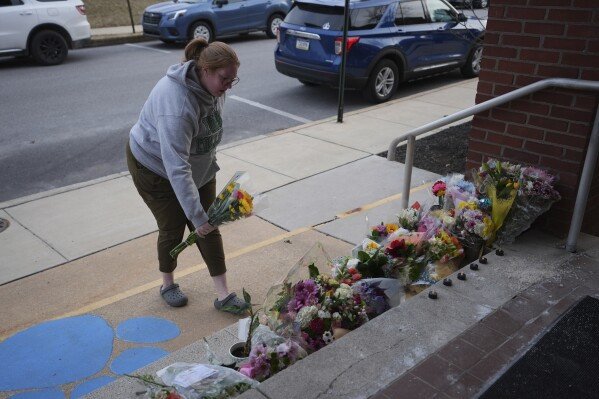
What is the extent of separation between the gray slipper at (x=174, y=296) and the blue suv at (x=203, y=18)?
36.8ft

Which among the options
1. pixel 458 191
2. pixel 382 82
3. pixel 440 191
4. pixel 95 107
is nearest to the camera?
pixel 458 191

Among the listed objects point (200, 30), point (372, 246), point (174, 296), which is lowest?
point (174, 296)

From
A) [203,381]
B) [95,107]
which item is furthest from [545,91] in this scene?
[95,107]

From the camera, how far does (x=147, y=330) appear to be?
12.3ft

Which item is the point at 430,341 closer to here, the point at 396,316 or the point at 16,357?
the point at 396,316

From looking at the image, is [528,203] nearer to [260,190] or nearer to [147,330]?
[147,330]

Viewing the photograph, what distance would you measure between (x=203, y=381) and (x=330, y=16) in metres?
8.00

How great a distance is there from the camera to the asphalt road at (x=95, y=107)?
699 cm

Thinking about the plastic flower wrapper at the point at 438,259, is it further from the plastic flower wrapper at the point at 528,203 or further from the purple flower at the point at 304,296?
the purple flower at the point at 304,296

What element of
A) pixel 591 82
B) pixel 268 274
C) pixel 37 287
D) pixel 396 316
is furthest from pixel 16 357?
pixel 591 82

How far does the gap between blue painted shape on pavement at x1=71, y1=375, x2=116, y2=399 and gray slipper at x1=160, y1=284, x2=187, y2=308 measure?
77cm

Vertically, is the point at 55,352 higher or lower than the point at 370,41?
lower

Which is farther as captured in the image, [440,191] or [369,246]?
[440,191]

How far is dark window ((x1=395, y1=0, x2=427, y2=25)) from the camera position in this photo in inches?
392
